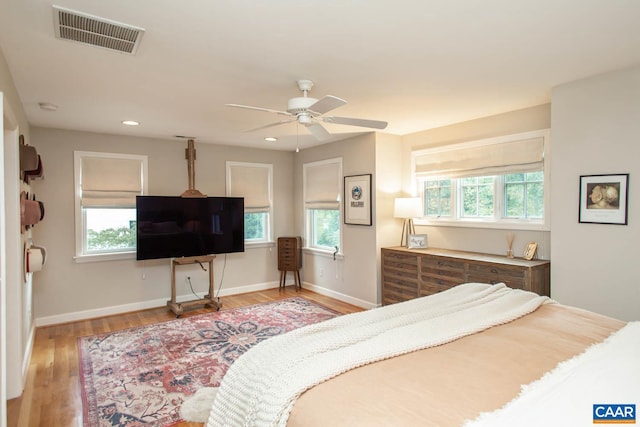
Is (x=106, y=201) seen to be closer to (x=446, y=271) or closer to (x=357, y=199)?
(x=357, y=199)

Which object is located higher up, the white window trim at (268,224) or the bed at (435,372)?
the white window trim at (268,224)

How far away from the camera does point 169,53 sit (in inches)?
93.5

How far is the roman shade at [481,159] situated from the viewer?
3.72 meters

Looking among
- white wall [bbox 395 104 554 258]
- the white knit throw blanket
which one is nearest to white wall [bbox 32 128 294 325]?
white wall [bbox 395 104 554 258]

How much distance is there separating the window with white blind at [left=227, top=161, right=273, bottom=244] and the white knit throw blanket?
415 cm

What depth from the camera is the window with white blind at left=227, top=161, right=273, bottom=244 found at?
5.89 metres

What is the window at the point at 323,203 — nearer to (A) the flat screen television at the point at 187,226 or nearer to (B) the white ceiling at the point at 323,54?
(A) the flat screen television at the point at 187,226

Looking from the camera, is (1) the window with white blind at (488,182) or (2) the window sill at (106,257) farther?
(2) the window sill at (106,257)

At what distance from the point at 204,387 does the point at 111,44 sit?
8.46 feet

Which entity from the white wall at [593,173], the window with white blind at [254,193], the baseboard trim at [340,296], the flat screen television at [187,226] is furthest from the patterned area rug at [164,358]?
the white wall at [593,173]

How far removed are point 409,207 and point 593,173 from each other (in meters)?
2.05

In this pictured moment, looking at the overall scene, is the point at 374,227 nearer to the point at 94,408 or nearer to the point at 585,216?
the point at 585,216

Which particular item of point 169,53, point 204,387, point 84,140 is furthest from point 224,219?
point 169,53

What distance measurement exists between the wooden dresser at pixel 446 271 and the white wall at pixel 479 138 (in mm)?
167
